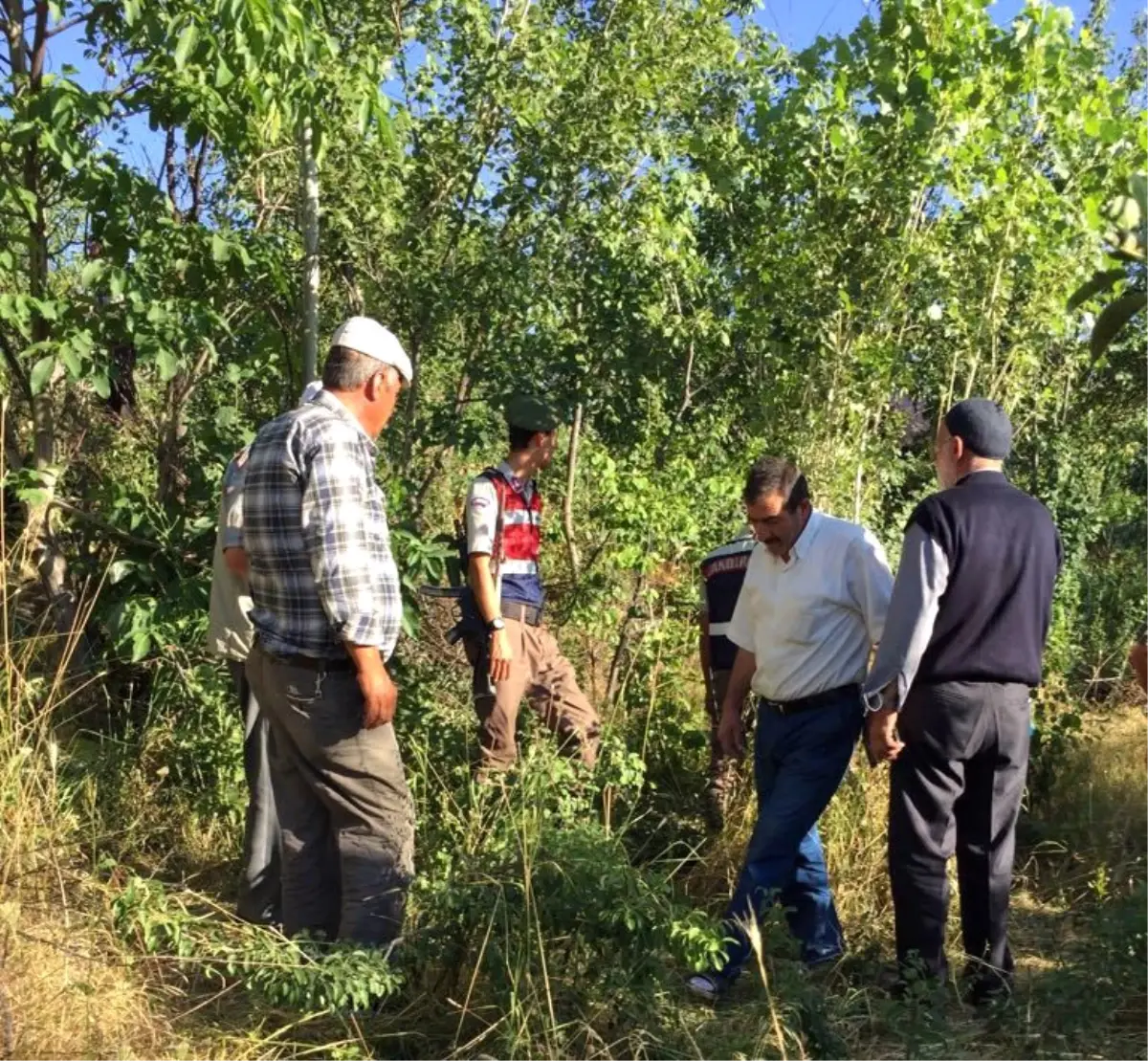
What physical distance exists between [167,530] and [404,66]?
2.48m

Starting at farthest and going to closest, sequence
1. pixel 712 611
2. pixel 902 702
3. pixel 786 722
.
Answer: pixel 712 611 < pixel 786 722 < pixel 902 702

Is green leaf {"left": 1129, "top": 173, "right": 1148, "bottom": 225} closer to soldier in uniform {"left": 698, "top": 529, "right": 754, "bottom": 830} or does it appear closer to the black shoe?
the black shoe

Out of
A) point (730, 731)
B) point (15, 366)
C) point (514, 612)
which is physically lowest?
point (730, 731)

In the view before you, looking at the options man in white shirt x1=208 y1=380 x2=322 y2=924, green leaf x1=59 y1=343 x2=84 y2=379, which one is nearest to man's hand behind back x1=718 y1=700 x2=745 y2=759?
man in white shirt x1=208 y1=380 x2=322 y2=924

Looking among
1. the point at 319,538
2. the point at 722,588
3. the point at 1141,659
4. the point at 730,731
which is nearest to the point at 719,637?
the point at 722,588

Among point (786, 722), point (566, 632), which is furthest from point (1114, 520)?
point (786, 722)

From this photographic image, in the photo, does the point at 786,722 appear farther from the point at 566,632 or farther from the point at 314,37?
the point at 314,37

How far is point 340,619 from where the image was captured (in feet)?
10.2

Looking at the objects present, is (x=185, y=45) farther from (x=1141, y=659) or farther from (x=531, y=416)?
(x=1141, y=659)

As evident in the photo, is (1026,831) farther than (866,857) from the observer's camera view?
Yes

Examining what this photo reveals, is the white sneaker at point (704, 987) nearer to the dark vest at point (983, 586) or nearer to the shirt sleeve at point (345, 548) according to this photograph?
the dark vest at point (983, 586)

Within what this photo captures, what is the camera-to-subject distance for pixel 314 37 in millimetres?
4016

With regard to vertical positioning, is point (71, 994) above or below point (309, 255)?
below

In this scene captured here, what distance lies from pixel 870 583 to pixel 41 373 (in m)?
2.94
